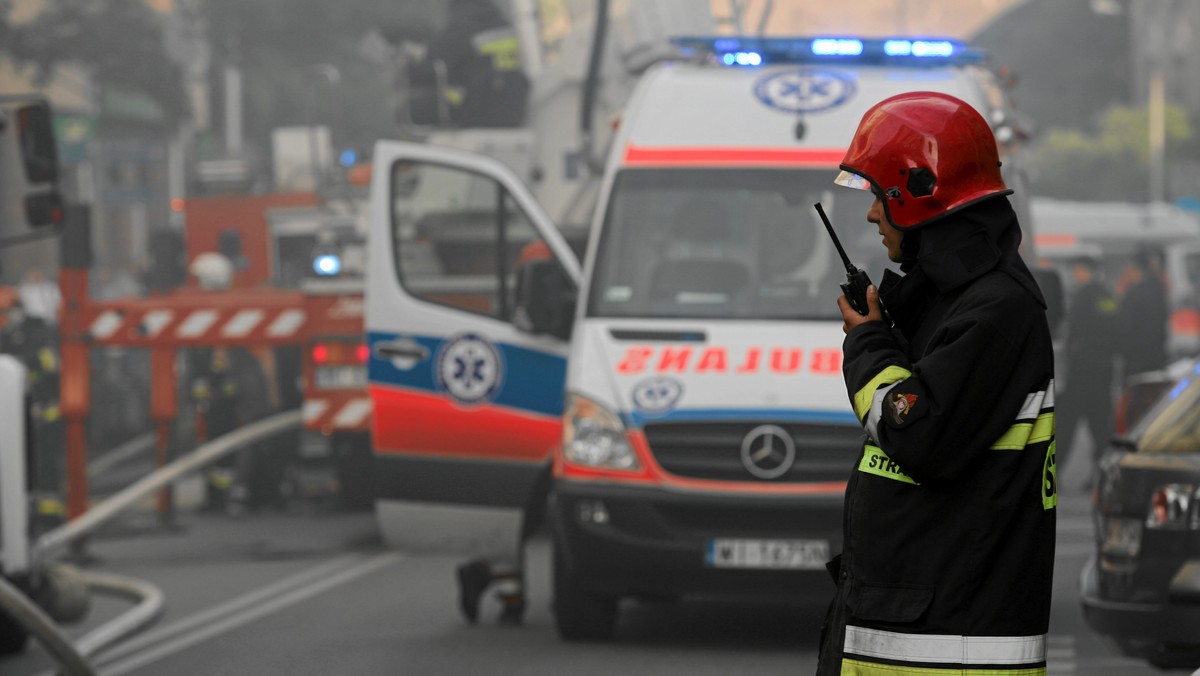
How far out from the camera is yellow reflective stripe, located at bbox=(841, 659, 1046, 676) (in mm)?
3270

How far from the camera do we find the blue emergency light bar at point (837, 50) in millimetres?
9188

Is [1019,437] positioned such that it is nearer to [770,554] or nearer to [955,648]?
[955,648]

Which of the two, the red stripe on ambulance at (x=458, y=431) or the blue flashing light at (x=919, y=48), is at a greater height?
the blue flashing light at (x=919, y=48)

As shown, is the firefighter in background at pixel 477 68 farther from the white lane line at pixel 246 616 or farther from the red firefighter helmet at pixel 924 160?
the red firefighter helmet at pixel 924 160

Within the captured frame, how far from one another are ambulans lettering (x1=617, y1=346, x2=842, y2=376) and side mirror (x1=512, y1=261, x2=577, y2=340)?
655mm

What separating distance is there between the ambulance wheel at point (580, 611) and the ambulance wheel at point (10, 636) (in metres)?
2.30

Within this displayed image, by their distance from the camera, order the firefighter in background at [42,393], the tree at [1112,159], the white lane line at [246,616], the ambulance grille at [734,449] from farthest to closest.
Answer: the tree at [1112,159]
the firefighter in background at [42,393]
the white lane line at [246,616]
the ambulance grille at [734,449]

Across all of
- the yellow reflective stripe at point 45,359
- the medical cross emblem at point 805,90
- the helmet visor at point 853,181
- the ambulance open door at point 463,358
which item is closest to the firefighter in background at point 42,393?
the yellow reflective stripe at point 45,359

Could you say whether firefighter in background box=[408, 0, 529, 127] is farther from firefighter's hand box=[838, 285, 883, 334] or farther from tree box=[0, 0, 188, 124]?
tree box=[0, 0, 188, 124]

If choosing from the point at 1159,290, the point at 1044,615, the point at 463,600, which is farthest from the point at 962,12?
the point at 1044,615

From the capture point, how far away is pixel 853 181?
137 inches

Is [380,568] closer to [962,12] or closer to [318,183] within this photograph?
[318,183]

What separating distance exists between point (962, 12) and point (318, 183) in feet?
56.5

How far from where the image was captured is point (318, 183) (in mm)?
18391
